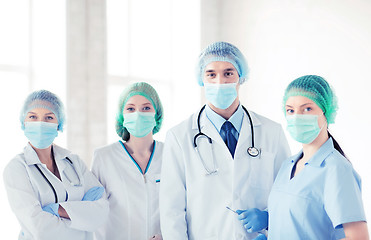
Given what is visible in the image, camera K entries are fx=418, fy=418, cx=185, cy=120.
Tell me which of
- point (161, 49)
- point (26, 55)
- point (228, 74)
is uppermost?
point (161, 49)

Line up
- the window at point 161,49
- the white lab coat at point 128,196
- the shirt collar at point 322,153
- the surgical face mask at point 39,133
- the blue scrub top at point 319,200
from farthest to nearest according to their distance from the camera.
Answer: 1. the window at point 161,49
2. the white lab coat at point 128,196
3. the surgical face mask at point 39,133
4. the shirt collar at point 322,153
5. the blue scrub top at point 319,200

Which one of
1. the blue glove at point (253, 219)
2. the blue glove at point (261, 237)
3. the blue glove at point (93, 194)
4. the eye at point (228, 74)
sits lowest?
the blue glove at point (261, 237)

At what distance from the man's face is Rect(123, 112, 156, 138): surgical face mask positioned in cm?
47

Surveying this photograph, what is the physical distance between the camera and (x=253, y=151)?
1920mm

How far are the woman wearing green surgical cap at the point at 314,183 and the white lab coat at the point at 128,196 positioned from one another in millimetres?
727

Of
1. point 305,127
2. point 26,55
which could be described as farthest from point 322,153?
point 26,55

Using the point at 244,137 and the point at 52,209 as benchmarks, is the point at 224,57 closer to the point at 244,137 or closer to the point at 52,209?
the point at 244,137

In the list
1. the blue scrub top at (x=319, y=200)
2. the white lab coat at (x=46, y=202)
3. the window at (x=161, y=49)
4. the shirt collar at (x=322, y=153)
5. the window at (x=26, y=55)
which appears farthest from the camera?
the window at (x=161, y=49)

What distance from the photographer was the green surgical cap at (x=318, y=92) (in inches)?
65.9

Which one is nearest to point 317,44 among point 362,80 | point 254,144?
point 362,80

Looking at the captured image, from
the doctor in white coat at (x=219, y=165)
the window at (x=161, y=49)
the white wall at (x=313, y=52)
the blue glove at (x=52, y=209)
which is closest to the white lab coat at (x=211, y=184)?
the doctor in white coat at (x=219, y=165)

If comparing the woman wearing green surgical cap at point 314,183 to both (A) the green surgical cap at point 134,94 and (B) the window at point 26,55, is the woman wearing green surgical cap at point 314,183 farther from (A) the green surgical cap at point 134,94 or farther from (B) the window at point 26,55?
(B) the window at point 26,55

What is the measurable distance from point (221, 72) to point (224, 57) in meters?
0.07

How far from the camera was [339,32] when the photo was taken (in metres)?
3.60
